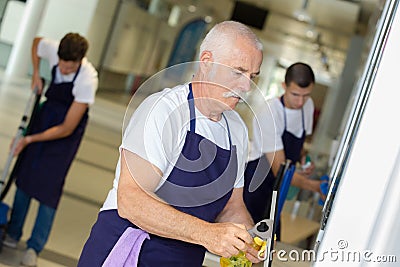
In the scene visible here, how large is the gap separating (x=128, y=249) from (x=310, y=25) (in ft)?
75.2

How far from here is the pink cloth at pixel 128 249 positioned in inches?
91.1

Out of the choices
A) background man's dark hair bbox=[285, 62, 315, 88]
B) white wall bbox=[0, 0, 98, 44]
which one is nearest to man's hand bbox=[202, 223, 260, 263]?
background man's dark hair bbox=[285, 62, 315, 88]

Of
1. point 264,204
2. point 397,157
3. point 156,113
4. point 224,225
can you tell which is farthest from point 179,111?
point 264,204

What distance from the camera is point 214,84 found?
2.12 m

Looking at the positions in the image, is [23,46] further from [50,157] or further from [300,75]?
[300,75]

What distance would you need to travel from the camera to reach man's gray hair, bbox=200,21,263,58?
2211 millimetres

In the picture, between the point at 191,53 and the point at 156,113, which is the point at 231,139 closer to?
the point at 156,113

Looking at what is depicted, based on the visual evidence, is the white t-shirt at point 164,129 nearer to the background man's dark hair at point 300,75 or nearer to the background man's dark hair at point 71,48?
the background man's dark hair at point 300,75

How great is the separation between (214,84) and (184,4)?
2449cm

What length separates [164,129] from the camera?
7.11 feet

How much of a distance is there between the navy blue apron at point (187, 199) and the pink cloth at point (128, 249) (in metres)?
0.03

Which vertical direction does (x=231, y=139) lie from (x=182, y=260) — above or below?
above

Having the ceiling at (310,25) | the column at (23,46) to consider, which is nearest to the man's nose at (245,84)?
the ceiling at (310,25)

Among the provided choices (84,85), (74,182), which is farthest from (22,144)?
(74,182)
